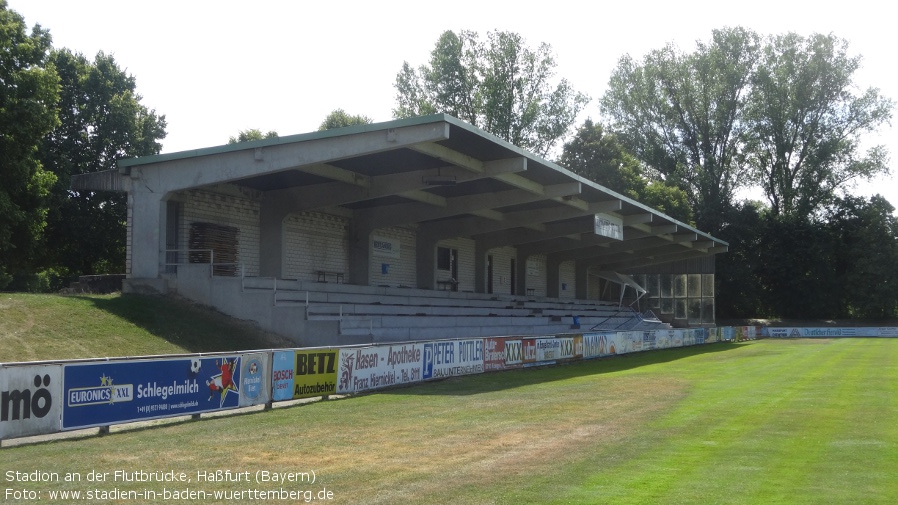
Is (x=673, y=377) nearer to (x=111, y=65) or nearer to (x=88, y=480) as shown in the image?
(x=88, y=480)

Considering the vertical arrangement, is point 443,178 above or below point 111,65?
below

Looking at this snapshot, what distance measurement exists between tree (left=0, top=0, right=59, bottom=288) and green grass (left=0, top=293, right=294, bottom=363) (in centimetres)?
715

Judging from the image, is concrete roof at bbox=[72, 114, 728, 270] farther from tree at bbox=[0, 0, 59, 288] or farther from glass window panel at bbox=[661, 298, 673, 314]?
glass window panel at bbox=[661, 298, 673, 314]

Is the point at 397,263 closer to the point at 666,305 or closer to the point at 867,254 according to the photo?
the point at 666,305

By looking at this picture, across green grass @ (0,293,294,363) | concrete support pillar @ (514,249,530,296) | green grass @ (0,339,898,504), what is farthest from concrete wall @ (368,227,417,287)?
green grass @ (0,339,898,504)

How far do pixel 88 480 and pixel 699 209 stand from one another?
7616cm

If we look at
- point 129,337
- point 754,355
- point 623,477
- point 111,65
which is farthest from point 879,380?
point 111,65

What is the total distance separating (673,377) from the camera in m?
27.3

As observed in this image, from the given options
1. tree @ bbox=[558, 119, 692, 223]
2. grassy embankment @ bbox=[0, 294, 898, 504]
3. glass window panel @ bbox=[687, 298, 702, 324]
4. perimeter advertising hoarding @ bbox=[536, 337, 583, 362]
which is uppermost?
tree @ bbox=[558, 119, 692, 223]

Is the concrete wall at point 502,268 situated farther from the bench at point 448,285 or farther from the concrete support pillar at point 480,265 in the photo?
the bench at point 448,285

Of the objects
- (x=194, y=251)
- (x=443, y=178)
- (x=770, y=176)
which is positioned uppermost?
(x=770, y=176)

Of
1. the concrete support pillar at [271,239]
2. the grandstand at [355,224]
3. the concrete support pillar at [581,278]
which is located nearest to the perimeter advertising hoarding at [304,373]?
the grandstand at [355,224]

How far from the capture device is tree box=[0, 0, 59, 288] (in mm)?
29375

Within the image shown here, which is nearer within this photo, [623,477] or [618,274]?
[623,477]
